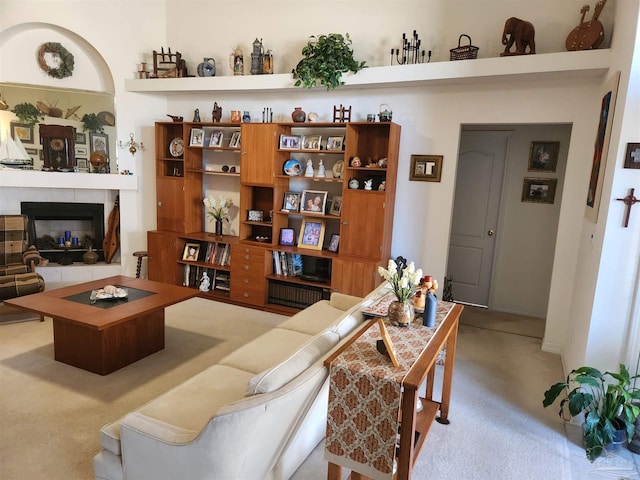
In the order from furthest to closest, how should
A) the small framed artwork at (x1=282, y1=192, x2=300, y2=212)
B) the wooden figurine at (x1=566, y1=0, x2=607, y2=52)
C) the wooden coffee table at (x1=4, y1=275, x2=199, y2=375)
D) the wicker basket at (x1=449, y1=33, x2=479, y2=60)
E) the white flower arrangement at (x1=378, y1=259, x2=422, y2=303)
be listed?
the small framed artwork at (x1=282, y1=192, x2=300, y2=212) → the wicker basket at (x1=449, y1=33, x2=479, y2=60) → the wooden figurine at (x1=566, y1=0, x2=607, y2=52) → the wooden coffee table at (x1=4, y1=275, x2=199, y2=375) → the white flower arrangement at (x1=378, y1=259, x2=422, y2=303)

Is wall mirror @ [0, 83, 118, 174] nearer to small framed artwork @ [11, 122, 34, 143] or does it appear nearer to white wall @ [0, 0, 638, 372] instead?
small framed artwork @ [11, 122, 34, 143]

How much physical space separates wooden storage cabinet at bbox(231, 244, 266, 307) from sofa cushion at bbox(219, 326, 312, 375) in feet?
5.43

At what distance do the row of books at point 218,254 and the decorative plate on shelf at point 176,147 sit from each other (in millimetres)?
1282

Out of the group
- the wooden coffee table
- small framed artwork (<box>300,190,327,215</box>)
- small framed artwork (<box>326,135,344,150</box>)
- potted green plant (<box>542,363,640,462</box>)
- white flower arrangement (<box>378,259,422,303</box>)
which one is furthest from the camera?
small framed artwork (<box>300,190,327,215</box>)

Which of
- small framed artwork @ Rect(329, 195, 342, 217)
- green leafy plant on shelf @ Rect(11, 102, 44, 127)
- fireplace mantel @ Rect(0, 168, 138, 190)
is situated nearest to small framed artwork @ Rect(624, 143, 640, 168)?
small framed artwork @ Rect(329, 195, 342, 217)

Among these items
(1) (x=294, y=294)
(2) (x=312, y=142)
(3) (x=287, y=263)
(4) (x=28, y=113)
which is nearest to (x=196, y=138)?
(2) (x=312, y=142)

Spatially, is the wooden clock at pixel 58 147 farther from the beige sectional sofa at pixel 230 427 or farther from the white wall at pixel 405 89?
the beige sectional sofa at pixel 230 427

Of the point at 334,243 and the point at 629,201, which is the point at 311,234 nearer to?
the point at 334,243

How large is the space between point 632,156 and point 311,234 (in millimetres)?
2997

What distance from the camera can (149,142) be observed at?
551cm

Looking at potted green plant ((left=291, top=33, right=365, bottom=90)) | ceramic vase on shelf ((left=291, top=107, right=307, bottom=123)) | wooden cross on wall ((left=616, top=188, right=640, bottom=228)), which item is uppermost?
potted green plant ((left=291, top=33, right=365, bottom=90))

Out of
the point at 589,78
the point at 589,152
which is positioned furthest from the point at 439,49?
the point at 589,152

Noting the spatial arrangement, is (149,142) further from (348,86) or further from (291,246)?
(348,86)

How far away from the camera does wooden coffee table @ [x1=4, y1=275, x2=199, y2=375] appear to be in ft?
9.73
